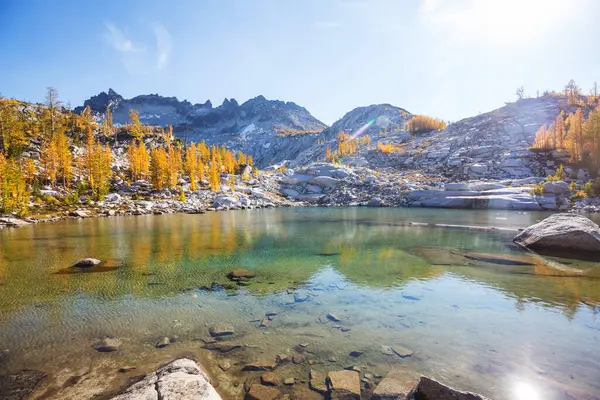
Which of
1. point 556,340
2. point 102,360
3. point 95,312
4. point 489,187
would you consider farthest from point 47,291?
point 489,187

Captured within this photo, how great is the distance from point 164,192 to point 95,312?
91.9m

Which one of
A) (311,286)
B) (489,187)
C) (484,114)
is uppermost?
(484,114)

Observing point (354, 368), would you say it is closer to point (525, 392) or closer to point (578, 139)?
point (525, 392)

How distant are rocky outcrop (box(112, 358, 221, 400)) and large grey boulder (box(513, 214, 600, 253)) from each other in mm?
35113

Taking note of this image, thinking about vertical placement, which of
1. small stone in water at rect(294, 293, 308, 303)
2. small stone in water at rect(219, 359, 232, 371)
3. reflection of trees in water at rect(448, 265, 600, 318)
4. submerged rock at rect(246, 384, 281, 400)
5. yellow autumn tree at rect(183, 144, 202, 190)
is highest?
yellow autumn tree at rect(183, 144, 202, 190)

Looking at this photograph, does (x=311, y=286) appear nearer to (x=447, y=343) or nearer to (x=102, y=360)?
(x=447, y=343)

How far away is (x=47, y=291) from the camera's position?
18.2 m

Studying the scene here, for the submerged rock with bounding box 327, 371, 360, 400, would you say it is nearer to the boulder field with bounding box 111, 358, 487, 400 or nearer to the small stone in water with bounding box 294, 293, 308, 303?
the boulder field with bounding box 111, 358, 487, 400

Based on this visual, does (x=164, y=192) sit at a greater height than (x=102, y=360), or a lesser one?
greater

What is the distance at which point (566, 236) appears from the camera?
27828mm

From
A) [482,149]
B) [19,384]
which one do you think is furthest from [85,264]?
[482,149]

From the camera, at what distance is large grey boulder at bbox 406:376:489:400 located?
6.44 m

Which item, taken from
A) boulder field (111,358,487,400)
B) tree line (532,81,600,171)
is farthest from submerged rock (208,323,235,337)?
tree line (532,81,600,171)

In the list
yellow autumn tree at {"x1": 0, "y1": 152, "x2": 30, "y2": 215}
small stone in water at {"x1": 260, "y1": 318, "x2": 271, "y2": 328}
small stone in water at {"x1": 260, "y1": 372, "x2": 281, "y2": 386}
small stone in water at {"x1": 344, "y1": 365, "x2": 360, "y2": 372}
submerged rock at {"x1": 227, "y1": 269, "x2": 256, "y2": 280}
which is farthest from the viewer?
yellow autumn tree at {"x1": 0, "y1": 152, "x2": 30, "y2": 215}
